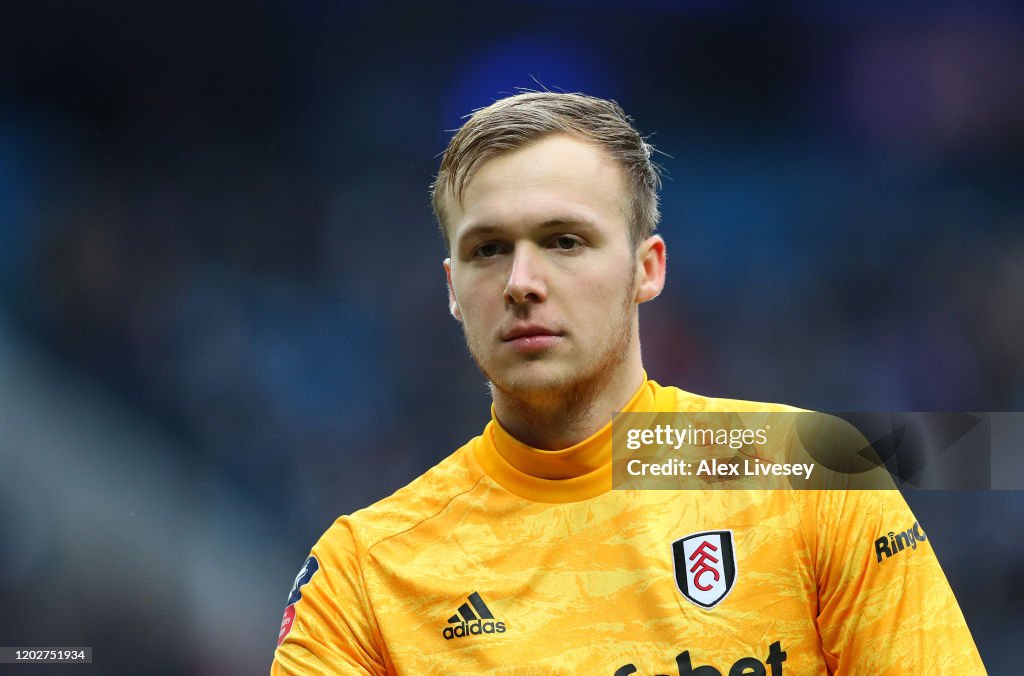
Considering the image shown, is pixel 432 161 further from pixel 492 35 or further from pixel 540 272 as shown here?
pixel 540 272

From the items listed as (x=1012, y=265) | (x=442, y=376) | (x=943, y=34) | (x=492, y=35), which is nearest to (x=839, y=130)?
(x=943, y=34)

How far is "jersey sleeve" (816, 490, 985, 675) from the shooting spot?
2594 millimetres

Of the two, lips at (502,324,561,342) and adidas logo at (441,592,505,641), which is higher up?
lips at (502,324,561,342)

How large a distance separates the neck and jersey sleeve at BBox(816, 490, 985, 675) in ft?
2.20

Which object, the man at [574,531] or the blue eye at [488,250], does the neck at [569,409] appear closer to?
the man at [574,531]

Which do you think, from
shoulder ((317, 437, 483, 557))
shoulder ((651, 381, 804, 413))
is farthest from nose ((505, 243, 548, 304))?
shoulder ((317, 437, 483, 557))

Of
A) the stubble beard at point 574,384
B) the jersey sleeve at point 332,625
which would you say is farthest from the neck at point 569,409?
the jersey sleeve at point 332,625

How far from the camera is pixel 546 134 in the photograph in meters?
3.14

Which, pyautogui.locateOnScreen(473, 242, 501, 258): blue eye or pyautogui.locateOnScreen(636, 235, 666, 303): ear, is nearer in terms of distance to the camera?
pyautogui.locateOnScreen(473, 242, 501, 258): blue eye

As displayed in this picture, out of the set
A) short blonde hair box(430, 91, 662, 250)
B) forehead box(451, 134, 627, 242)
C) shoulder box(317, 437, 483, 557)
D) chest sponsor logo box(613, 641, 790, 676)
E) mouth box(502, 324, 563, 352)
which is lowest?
chest sponsor logo box(613, 641, 790, 676)

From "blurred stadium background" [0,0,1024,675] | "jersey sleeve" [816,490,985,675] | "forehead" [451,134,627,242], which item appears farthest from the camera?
"blurred stadium background" [0,0,1024,675]

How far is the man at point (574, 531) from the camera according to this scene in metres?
2.74

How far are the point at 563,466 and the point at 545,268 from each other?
61 cm

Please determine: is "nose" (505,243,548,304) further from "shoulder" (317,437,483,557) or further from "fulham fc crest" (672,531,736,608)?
"fulham fc crest" (672,531,736,608)
